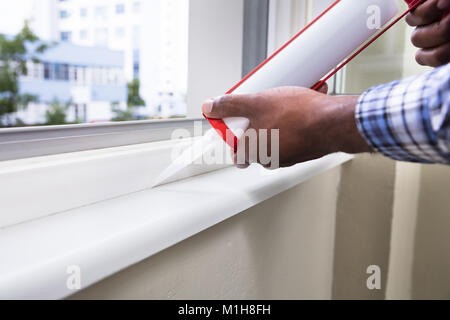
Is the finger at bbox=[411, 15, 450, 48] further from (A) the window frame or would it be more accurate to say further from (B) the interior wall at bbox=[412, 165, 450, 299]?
(B) the interior wall at bbox=[412, 165, 450, 299]

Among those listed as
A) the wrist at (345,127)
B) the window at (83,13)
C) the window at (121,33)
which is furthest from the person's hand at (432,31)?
the window at (83,13)

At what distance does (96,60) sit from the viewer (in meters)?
5.22

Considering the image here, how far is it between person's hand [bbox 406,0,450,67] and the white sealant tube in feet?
0.38

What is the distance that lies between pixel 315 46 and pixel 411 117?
0.15 meters

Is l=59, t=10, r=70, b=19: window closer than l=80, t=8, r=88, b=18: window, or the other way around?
l=59, t=10, r=70, b=19: window

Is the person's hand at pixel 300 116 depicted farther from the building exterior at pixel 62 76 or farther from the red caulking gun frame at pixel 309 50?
the building exterior at pixel 62 76

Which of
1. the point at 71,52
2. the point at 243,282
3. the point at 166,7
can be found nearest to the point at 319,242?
the point at 243,282

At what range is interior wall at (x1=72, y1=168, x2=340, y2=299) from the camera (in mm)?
369

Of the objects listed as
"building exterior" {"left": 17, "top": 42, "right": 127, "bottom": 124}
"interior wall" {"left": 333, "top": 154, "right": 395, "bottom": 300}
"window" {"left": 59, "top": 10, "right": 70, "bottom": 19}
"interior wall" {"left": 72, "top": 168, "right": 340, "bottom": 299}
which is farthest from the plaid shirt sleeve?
"building exterior" {"left": 17, "top": 42, "right": 127, "bottom": 124}

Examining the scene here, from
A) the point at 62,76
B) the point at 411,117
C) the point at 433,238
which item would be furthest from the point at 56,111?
the point at 411,117

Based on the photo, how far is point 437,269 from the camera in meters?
0.99

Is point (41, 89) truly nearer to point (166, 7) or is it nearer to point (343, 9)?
point (166, 7)

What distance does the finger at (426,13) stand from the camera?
487 mm

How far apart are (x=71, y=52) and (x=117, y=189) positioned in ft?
20.0
